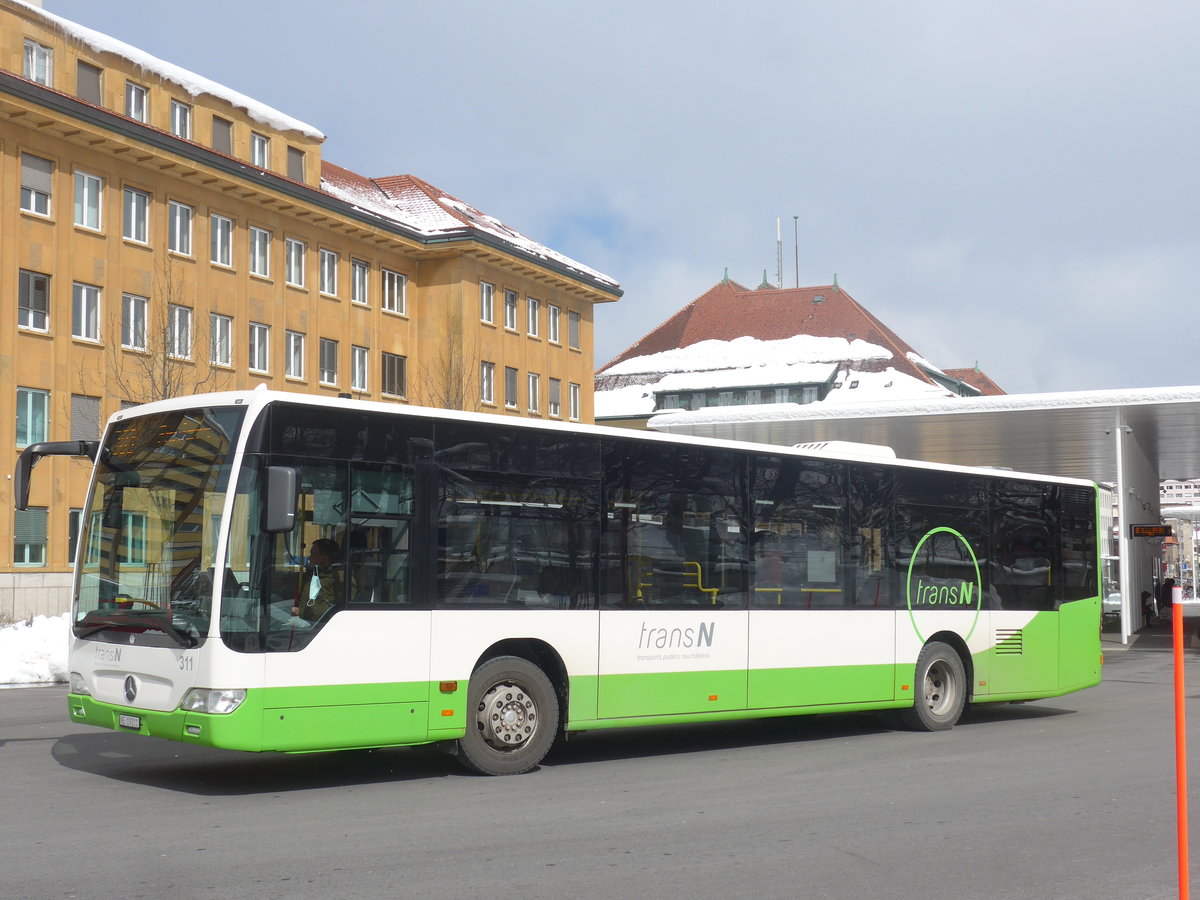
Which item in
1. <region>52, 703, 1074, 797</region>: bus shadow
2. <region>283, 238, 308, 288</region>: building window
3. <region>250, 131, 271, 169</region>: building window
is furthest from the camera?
<region>250, 131, 271, 169</region>: building window

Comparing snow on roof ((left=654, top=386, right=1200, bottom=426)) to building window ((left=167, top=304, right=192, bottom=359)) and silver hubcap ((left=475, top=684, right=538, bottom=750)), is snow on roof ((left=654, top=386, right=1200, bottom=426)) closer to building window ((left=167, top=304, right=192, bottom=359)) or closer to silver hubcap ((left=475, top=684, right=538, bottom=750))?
building window ((left=167, top=304, right=192, bottom=359))

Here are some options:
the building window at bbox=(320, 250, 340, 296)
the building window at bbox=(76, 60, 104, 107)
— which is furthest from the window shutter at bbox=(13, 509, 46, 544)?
the building window at bbox=(320, 250, 340, 296)

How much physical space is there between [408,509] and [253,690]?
5.85 ft

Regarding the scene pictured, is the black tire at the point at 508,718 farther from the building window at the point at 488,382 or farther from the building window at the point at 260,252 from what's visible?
the building window at the point at 488,382

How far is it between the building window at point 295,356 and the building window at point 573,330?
14.6m

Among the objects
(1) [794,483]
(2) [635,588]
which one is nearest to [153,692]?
(2) [635,588]

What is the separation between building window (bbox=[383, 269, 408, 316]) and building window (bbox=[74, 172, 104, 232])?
42.9ft

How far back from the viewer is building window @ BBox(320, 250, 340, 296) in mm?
46906

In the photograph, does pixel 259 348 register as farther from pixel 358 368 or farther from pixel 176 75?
pixel 176 75

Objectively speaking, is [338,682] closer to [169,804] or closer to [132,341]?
[169,804]

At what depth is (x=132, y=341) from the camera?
3891cm

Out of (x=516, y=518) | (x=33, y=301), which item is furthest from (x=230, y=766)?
(x=33, y=301)

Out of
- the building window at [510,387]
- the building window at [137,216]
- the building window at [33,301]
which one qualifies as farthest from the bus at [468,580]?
the building window at [510,387]

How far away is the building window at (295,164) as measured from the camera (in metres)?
47.1
